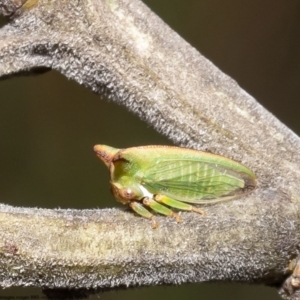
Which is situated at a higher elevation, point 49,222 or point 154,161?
point 154,161

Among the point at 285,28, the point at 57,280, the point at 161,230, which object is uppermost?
the point at 285,28

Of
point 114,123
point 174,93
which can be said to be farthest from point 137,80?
point 114,123

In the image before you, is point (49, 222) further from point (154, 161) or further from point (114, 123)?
point (114, 123)

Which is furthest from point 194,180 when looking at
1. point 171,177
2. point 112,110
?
point 112,110

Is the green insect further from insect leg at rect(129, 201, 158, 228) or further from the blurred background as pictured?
the blurred background

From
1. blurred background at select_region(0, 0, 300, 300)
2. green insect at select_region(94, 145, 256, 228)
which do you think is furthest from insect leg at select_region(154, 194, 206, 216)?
blurred background at select_region(0, 0, 300, 300)

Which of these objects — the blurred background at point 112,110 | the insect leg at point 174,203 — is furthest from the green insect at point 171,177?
the blurred background at point 112,110
